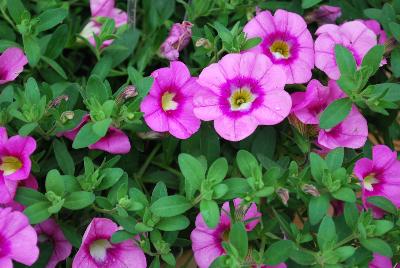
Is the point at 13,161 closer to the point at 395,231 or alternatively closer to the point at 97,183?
the point at 97,183

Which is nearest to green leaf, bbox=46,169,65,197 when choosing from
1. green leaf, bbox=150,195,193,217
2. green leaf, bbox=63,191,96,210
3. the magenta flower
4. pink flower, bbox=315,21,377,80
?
Answer: green leaf, bbox=63,191,96,210

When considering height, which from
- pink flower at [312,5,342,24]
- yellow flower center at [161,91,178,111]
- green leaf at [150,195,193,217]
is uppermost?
pink flower at [312,5,342,24]

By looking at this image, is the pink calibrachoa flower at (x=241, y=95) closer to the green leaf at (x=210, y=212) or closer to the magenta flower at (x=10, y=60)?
the green leaf at (x=210, y=212)

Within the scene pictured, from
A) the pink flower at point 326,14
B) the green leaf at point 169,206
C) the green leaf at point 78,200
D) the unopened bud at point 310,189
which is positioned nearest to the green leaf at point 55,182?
the green leaf at point 78,200

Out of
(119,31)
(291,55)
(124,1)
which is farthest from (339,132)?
(124,1)

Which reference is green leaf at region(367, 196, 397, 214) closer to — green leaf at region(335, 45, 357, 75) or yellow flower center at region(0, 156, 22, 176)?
green leaf at region(335, 45, 357, 75)

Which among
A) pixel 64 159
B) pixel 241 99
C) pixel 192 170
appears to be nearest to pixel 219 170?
pixel 192 170

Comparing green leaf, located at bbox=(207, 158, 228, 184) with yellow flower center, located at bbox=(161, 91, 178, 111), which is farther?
yellow flower center, located at bbox=(161, 91, 178, 111)
